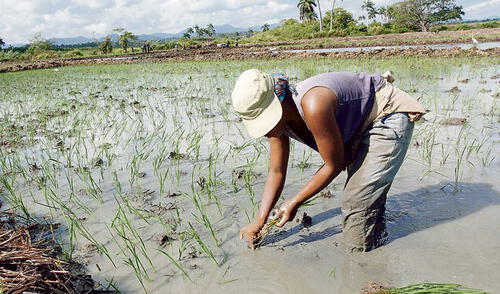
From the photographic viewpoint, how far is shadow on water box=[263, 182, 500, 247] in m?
2.29

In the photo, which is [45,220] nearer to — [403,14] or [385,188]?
[385,188]

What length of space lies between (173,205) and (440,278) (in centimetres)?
177

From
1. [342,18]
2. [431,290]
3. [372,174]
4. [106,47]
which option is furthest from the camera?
[342,18]

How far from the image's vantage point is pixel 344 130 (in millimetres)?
1866

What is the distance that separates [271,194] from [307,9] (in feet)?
153

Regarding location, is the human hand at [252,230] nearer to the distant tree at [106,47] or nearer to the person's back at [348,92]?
the person's back at [348,92]

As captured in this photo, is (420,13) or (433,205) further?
(420,13)

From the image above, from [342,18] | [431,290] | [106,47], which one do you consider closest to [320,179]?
[431,290]

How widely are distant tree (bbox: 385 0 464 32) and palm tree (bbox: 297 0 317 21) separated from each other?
9.84m

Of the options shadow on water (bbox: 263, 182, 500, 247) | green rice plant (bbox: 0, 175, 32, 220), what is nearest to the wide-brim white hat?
shadow on water (bbox: 263, 182, 500, 247)

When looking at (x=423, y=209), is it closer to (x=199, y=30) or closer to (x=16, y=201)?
(x=16, y=201)

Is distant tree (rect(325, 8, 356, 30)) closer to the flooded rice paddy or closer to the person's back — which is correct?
the flooded rice paddy

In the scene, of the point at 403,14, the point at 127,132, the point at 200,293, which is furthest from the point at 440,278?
the point at 403,14

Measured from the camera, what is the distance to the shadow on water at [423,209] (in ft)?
7.53
